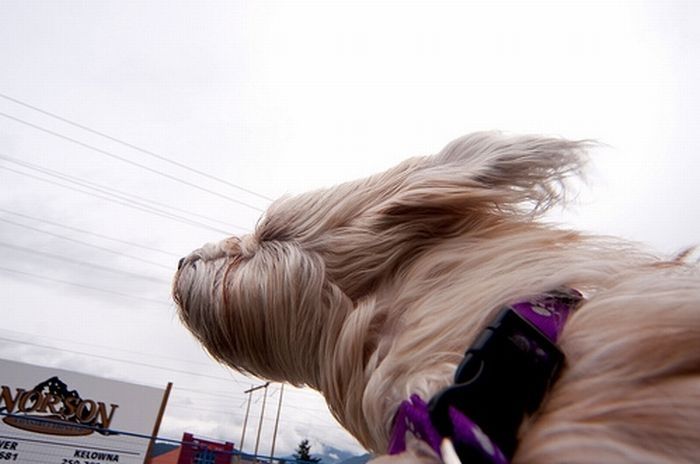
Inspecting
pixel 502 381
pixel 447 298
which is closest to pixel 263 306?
pixel 447 298

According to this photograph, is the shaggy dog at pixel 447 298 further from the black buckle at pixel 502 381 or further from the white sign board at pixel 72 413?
the white sign board at pixel 72 413

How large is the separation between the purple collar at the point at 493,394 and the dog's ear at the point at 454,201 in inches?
24.0

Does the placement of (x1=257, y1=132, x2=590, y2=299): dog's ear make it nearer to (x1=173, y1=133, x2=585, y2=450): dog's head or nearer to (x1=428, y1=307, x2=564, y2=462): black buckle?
(x1=173, y1=133, x2=585, y2=450): dog's head

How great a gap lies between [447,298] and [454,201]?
0.36 meters

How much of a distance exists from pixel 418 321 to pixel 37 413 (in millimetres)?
22675

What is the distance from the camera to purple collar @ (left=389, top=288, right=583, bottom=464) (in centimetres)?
93

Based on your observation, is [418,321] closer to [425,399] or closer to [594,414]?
[425,399]

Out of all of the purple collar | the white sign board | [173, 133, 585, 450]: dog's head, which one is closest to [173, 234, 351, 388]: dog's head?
[173, 133, 585, 450]: dog's head

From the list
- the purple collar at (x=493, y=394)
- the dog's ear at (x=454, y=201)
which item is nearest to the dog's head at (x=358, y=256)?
the dog's ear at (x=454, y=201)

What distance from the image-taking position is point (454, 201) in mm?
1679

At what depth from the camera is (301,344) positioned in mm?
1788

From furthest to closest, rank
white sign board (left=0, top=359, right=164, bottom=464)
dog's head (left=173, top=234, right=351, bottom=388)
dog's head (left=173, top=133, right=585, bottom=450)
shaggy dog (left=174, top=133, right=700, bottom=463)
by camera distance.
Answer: white sign board (left=0, top=359, right=164, bottom=464) → dog's head (left=173, top=234, right=351, bottom=388) → dog's head (left=173, top=133, right=585, bottom=450) → shaggy dog (left=174, top=133, right=700, bottom=463)

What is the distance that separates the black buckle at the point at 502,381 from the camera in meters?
0.97

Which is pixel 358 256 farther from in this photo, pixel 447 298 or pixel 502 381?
pixel 502 381
